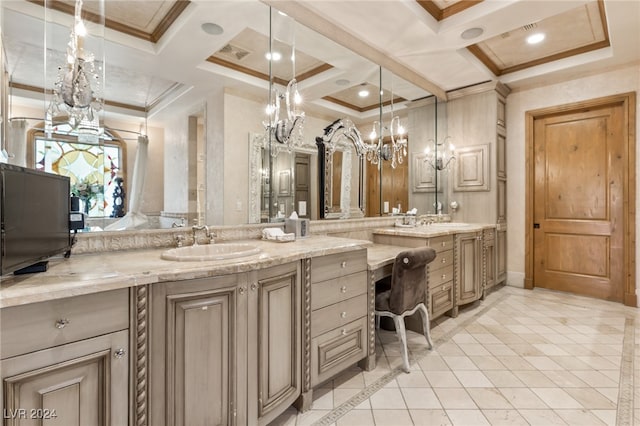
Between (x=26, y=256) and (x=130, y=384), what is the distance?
22.5 inches

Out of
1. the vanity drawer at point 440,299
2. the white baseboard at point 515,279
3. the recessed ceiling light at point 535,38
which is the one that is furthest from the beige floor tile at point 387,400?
the recessed ceiling light at point 535,38

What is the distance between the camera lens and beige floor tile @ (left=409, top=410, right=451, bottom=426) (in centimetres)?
167

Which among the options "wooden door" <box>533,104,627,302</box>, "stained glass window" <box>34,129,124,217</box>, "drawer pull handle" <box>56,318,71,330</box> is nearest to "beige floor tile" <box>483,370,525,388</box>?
"drawer pull handle" <box>56,318,71,330</box>

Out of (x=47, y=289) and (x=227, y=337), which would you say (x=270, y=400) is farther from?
(x=47, y=289)

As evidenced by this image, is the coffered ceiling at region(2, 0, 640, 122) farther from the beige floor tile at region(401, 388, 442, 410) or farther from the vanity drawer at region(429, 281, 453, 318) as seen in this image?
the beige floor tile at region(401, 388, 442, 410)

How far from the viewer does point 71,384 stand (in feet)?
3.23

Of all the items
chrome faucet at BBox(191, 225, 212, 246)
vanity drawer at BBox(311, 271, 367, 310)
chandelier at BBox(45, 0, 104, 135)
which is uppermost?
chandelier at BBox(45, 0, 104, 135)

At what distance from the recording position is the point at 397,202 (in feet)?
12.0

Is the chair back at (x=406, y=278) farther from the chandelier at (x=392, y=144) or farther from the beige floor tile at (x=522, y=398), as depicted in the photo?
the chandelier at (x=392, y=144)

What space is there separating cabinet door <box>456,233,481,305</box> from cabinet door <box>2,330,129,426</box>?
3.04 metres

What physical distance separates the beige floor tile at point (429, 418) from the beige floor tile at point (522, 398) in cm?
47

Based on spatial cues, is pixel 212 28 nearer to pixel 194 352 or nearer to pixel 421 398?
pixel 194 352

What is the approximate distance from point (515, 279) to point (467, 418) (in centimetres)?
334

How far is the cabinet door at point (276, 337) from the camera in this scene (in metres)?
1.46
